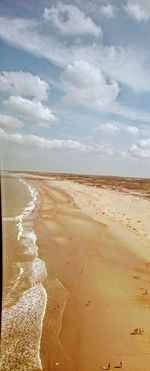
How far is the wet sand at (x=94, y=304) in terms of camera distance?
820cm

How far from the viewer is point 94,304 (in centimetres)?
1120

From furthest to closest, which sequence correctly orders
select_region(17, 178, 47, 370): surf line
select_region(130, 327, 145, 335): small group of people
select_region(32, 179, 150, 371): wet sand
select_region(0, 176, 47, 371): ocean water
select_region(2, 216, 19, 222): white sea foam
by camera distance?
select_region(2, 216, 19, 222): white sea foam, select_region(17, 178, 47, 370): surf line, select_region(130, 327, 145, 335): small group of people, select_region(32, 179, 150, 371): wet sand, select_region(0, 176, 47, 371): ocean water

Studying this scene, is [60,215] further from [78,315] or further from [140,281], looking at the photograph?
[78,315]

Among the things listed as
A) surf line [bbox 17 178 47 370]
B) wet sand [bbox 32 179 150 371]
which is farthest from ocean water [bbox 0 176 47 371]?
wet sand [bbox 32 179 150 371]

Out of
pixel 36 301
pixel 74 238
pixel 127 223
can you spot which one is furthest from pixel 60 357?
pixel 127 223

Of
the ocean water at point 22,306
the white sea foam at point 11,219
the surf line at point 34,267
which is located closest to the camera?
the ocean water at point 22,306

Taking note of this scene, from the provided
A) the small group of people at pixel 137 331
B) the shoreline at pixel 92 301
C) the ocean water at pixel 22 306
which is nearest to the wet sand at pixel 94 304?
the shoreline at pixel 92 301

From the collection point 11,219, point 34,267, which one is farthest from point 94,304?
point 11,219

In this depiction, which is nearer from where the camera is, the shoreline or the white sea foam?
the shoreline

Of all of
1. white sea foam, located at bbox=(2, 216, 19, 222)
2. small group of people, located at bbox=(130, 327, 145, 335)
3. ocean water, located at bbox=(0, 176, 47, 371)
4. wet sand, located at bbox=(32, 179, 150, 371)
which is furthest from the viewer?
white sea foam, located at bbox=(2, 216, 19, 222)

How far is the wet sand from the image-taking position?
323 inches

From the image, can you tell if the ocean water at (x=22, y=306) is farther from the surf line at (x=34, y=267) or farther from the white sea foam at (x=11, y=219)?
the white sea foam at (x=11, y=219)

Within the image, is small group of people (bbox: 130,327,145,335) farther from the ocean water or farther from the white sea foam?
the white sea foam

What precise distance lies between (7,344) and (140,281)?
20.0ft
